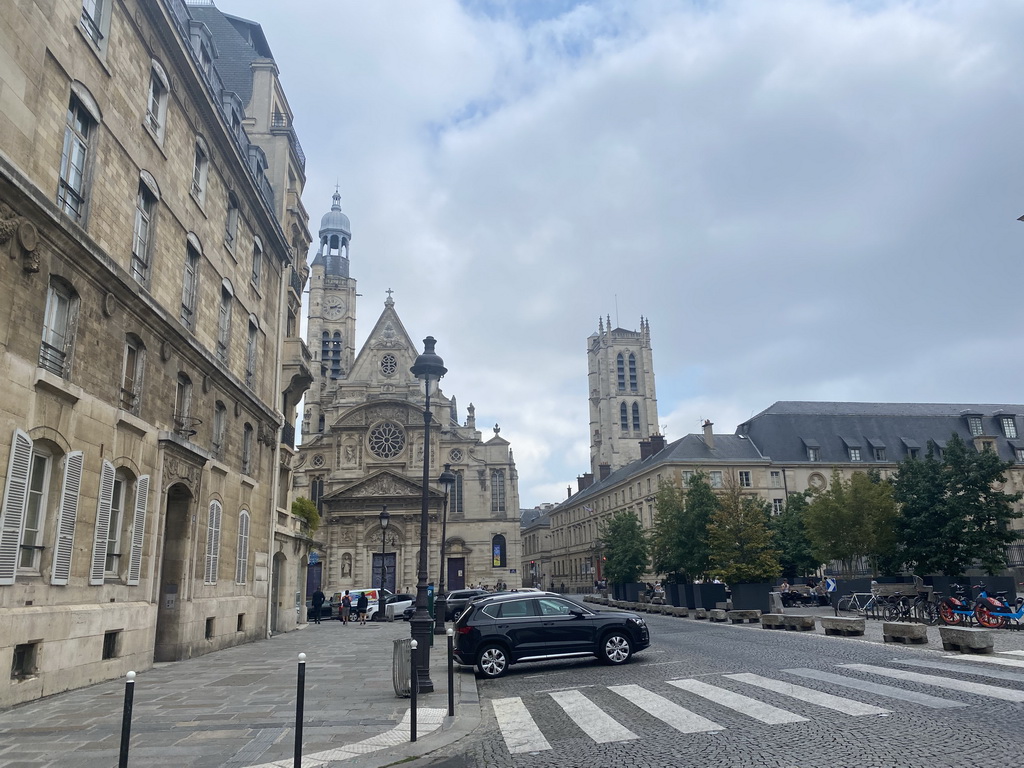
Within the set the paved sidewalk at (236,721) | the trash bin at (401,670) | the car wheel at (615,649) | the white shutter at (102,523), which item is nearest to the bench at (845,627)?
the car wheel at (615,649)

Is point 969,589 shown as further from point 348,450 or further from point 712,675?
point 348,450

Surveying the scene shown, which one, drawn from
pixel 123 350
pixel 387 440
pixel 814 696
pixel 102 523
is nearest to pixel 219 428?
pixel 123 350

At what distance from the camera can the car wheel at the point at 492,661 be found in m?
12.9

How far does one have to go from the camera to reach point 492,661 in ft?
42.5

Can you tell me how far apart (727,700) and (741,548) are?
72.4 feet

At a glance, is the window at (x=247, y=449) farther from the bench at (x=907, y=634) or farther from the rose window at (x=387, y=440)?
the rose window at (x=387, y=440)

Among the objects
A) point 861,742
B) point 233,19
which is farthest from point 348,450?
point 861,742

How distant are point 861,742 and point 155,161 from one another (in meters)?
15.0

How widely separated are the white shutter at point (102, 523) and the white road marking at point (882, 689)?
429 inches

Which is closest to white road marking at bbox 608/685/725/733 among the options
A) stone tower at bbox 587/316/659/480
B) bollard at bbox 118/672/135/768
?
bollard at bbox 118/672/135/768

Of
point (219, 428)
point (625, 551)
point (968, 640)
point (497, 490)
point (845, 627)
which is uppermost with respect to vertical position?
point (497, 490)

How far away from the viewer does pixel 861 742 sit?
6711 mm

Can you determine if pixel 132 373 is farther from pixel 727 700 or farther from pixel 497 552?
pixel 497 552

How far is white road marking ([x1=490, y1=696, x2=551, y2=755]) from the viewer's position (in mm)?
7367
